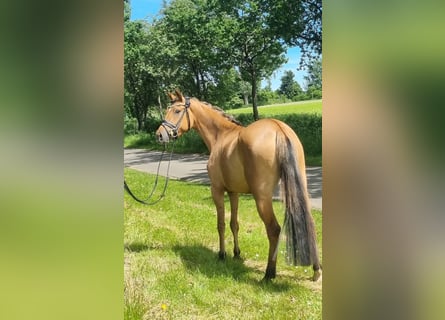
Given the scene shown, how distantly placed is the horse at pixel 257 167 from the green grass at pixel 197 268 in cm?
6

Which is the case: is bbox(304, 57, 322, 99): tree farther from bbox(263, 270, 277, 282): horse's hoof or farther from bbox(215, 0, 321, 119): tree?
bbox(263, 270, 277, 282): horse's hoof

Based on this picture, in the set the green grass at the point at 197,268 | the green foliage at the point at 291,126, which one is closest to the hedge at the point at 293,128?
the green foliage at the point at 291,126

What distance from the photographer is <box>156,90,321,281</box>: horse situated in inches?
94.6

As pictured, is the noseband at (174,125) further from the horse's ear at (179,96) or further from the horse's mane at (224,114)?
the horse's mane at (224,114)

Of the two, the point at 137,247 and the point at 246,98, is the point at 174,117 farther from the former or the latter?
the point at 137,247

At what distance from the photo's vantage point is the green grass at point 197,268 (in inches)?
92.2

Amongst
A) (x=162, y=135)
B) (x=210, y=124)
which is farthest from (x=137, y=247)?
(x=210, y=124)

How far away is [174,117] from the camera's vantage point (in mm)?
2859
